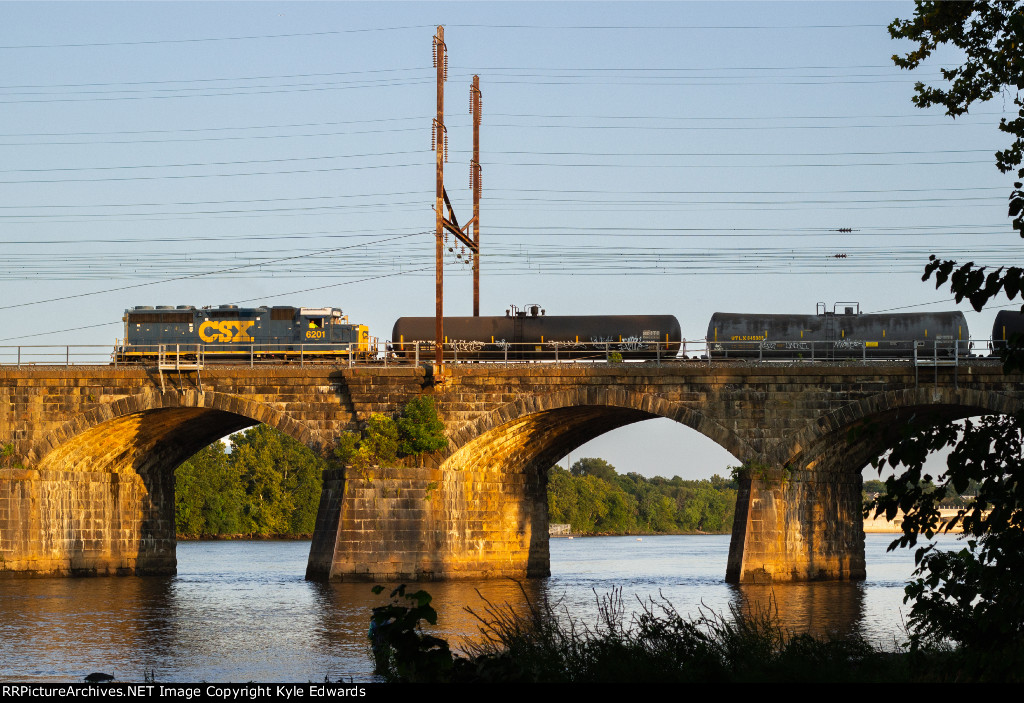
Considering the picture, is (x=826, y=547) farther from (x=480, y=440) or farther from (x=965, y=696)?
(x=965, y=696)

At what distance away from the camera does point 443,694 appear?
1147 cm

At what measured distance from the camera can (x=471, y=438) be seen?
47531 millimetres

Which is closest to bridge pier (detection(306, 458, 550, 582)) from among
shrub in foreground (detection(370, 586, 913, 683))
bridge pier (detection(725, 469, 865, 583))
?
bridge pier (detection(725, 469, 865, 583))

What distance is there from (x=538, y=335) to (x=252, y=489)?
92.9 meters

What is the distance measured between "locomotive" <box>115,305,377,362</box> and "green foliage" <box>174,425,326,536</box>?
65563mm

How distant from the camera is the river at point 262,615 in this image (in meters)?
26.5

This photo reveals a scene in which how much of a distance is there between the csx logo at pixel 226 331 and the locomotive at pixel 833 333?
25010 millimetres

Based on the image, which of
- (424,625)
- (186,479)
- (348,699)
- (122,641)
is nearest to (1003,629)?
(348,699)

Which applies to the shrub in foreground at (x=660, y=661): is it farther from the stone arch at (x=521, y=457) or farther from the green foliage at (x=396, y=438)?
the green foliage at (x=396, y=438)

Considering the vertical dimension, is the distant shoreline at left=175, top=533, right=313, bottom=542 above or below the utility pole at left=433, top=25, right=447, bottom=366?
below

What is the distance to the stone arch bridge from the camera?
149 ft

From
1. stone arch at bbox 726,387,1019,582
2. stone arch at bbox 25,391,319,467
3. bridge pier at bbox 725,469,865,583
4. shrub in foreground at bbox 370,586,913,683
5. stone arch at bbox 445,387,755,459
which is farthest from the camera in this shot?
stone arch at bbox 25,391,319,467

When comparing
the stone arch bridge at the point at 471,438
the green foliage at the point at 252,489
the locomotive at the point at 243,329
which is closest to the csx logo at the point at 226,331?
the locomotive at the point at 243,329

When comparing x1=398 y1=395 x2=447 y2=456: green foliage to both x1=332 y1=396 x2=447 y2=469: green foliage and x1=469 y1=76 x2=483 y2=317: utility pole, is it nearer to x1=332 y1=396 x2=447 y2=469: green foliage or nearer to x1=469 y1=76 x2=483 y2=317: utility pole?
x1=332 y1=396 x2=447 y2=469: green foliage
